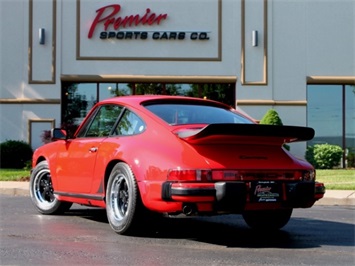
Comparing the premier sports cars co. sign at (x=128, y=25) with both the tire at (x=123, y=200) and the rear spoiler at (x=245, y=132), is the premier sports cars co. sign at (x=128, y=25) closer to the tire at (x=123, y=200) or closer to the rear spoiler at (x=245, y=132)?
the tire at (x=123, y=200)

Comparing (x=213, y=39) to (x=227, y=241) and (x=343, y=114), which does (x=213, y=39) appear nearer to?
(x=343, y=114)

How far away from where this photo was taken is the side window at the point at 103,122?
7.25 metres

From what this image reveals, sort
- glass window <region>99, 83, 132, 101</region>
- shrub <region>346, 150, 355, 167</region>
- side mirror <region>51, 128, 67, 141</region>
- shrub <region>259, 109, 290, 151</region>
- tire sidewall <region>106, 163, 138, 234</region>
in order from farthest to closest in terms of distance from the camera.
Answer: glass window <region>99, 83, 132, 101</region> → shrub <region>346, 150, 355, 167</region> → shrub <region>259, 109, 290, 151</region> → side mirror <region>51, 128, 67, 141</region> → tire sidewall <region>106, 163, 138, 234</region>

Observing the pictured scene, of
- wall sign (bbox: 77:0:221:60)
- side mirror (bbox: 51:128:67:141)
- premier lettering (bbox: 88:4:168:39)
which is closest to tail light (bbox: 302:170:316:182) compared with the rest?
side mirror (bbox: 51:128:67:141)

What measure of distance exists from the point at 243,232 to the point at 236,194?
1378mm

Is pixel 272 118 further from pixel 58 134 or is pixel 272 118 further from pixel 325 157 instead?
pixel 58 134

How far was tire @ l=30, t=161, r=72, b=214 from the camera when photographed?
27.6 ft

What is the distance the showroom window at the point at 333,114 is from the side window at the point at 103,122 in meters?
17.0

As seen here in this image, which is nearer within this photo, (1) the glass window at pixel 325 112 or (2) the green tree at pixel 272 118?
(2) the green tree at pixel 272 118

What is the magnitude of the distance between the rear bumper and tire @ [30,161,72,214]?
9.48 ft

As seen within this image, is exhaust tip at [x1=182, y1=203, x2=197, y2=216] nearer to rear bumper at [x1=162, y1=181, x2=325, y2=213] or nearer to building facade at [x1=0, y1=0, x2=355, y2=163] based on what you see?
rear bumper at [x1=162, y1=181, x2=325, y2=213]

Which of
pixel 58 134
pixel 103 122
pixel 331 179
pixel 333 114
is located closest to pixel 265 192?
pixel 103 122

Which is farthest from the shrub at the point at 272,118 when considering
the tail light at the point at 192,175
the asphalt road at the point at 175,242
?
the tail light at the point at 192,175

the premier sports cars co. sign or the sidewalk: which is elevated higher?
the premier sports cars co. sign
